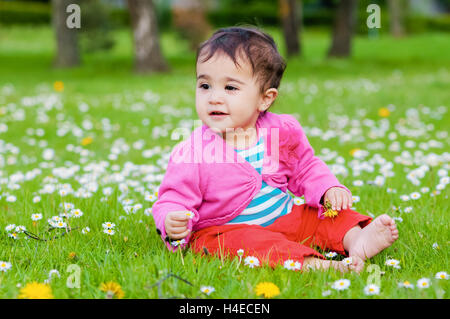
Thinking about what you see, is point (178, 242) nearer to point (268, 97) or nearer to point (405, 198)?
point (268, 97)

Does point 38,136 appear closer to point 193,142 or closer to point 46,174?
point 46,174

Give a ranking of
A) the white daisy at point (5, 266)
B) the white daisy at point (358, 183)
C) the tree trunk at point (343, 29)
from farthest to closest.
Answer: the tree trunk at point (343, 29), the white daisy at point (358, 183), the white daisy at point (5, 266)

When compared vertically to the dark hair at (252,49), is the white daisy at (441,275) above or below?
below

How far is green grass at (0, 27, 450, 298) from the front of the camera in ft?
8.36

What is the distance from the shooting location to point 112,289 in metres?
2.43

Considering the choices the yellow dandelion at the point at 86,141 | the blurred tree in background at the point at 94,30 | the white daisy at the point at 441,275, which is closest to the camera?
the white daisy at the point at 441,275

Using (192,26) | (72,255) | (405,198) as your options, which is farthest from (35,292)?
(192,26)

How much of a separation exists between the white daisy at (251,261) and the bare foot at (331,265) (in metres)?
0.24

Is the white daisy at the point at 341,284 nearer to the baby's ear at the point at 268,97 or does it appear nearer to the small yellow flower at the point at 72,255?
the baby's ear at the point at 268,97

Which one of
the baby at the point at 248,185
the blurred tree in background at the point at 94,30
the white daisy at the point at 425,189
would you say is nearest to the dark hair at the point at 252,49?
the baby at the point at 248,185

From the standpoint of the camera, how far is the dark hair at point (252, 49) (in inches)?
116

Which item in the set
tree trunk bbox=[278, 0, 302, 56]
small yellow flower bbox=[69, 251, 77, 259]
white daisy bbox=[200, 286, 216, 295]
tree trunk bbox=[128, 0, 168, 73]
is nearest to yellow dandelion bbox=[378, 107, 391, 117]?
small yellow flower bbox=[69, 251, 77, 259]

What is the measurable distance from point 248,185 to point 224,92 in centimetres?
56
